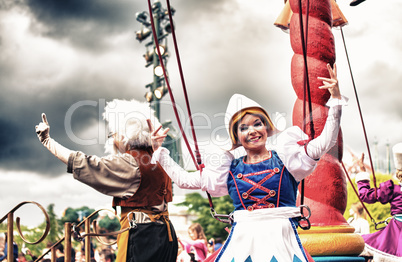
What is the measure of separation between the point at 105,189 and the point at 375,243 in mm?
2659

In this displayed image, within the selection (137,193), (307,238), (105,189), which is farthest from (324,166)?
(105,189)

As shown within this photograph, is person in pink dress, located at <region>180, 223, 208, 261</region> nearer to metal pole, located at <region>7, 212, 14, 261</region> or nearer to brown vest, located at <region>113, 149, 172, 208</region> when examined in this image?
brown vest, located at <region>113, 149, 172, 208</region>

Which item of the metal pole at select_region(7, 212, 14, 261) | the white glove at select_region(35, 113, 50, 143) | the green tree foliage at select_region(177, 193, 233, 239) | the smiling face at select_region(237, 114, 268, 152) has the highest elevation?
the white glove at select_region(35, 113, 50, 143)

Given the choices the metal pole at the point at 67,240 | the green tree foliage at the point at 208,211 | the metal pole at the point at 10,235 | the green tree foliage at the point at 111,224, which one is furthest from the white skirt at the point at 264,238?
the green tree foliage at the point at 208,211

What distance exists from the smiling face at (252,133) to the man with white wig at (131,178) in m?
0.74

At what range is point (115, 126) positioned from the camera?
3.35m

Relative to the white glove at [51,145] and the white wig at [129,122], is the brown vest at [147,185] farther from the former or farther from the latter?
the white glove at [51,145]

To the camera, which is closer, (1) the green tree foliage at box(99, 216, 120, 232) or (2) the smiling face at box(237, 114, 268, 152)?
(2) the smiling face at box(237, 114, 268, 152)

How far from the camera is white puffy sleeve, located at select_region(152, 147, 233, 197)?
2.83m

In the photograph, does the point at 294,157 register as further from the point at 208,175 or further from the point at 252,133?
the point at 208,175

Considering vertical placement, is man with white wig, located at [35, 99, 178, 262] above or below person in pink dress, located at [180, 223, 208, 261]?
above

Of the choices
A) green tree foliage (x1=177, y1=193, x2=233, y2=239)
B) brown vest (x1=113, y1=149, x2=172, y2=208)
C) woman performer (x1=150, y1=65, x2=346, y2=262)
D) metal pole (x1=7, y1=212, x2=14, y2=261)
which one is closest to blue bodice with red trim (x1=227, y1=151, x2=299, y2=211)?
woman performer (x1=150, y1=65, x2=346, y2=262)

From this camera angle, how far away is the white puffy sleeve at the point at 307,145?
8.39 ft

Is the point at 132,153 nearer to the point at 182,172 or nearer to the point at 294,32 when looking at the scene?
the point at 182,172
